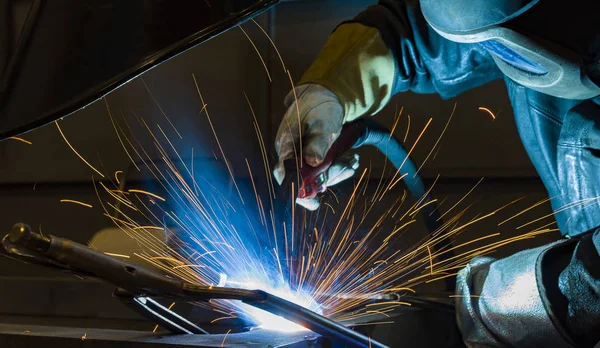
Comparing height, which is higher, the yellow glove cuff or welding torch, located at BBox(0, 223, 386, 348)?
the yellow glove cuff

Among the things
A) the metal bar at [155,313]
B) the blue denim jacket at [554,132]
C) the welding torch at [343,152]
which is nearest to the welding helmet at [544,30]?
the blue denim jacket at [554,132]

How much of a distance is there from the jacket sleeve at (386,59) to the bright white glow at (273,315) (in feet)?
1.49

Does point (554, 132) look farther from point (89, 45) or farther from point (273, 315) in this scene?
point (89, 45)

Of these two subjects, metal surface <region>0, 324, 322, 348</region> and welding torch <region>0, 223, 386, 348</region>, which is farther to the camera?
metal surface <region>0, 324, 322, 348</region>

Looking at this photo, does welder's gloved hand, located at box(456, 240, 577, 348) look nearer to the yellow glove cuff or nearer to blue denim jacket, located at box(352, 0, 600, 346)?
blue denim jacket, located at box(352, 0, 600, 346)

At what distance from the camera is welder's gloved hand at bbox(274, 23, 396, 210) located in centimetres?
128

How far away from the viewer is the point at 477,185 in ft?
8.35

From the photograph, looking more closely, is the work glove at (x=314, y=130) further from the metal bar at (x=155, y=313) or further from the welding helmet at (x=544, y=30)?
the metal bar at (x=155, y=313)

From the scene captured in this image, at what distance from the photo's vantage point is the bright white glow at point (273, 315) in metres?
0.94

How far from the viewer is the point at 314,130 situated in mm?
1271

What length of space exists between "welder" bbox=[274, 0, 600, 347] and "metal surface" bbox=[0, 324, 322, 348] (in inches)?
14.8

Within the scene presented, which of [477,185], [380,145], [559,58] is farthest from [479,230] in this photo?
[559,58]

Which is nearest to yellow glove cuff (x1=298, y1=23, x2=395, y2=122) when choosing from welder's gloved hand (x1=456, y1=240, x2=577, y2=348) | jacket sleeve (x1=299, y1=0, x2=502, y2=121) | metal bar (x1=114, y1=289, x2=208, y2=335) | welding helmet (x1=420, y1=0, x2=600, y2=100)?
jacket sleeve (x1=299, y1=0, x2=502, y2=121)

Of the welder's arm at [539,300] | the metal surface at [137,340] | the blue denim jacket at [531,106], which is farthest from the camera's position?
the blue denim jacket at [531,106]
